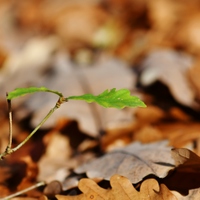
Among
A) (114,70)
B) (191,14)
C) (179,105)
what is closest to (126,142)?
(179,105)

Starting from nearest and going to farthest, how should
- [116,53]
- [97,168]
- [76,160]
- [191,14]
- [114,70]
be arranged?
[97,168], [76,160], [114,70], [116,53], [191,14]

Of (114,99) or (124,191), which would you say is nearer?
(114,99)

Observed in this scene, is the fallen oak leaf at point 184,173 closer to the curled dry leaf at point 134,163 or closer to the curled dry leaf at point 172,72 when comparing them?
the curled dry leaf at point 134,163

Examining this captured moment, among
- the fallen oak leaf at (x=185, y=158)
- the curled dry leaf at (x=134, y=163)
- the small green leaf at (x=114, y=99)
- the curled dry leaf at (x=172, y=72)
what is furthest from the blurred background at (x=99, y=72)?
the small green leaf at (x=114, y=99)

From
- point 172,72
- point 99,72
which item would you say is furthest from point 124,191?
point 99,72

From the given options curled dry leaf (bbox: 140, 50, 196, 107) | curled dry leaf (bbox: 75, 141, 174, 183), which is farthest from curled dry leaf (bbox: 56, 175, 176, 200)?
curled dry leaf (bbox: 140, 50, 196, 107)

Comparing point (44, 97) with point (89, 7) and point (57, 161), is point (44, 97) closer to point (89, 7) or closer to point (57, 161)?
point (57, 161)

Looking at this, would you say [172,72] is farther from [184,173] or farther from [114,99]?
[114,99]
